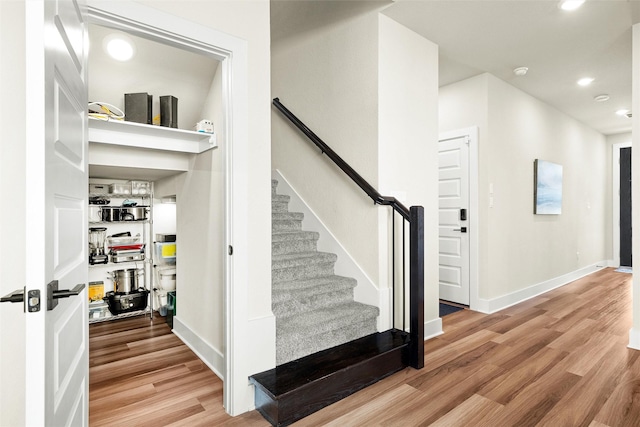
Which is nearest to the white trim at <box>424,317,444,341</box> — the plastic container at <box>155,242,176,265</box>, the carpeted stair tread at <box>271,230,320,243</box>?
the carpeted stair tread at <box>271,230,320,243</box>

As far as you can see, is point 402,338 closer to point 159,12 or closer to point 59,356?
point 59,356

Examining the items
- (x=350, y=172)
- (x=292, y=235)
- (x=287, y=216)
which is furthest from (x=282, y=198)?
(x=350, y=172)

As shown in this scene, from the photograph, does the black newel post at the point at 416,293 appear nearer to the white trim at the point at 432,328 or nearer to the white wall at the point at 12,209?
the white trim at the point at 432,328

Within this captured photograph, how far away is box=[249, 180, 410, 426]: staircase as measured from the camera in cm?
196

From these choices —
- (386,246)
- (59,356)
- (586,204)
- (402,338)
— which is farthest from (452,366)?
(586,204)

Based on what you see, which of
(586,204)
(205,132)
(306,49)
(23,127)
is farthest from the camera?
(586,204)

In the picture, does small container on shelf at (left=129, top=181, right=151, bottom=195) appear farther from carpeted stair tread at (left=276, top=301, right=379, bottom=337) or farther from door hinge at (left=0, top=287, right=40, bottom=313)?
door hinge at (left=0, top=287, right=40, bottom=313)

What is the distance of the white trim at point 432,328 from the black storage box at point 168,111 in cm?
263

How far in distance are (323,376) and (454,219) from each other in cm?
278

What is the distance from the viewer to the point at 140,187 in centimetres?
365

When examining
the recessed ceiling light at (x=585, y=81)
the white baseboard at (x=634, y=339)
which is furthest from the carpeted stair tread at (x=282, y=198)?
the recessed ceiling light at (x=585, y=81)

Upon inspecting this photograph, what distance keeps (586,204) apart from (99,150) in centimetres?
718

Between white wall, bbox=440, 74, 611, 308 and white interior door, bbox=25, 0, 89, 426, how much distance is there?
3.68 metres

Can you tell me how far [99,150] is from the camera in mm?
2521
